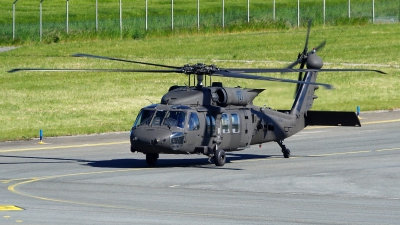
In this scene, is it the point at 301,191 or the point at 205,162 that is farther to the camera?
the point at 205,162

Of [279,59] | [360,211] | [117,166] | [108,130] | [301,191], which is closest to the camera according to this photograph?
[360,211]

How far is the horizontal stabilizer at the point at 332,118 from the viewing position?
26733 millimetres

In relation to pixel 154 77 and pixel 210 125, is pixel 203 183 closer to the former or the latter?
pixel 210 125

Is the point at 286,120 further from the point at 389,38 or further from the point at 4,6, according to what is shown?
the point at 4,6

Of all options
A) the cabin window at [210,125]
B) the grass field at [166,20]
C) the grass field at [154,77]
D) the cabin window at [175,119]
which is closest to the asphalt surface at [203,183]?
the cabin window at [210,125]

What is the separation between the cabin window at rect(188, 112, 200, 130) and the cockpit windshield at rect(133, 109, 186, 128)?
0.23 metres

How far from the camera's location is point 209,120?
25.3m

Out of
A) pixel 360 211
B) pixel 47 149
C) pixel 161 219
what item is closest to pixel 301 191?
pixel 360 211

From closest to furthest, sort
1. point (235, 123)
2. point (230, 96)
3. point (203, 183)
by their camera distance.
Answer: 1. point (203, 183)
2. point (230, 96)
3. point (235, 123)

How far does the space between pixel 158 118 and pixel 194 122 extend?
1038mm

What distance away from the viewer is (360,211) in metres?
18.1

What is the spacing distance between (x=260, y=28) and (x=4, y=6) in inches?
1301

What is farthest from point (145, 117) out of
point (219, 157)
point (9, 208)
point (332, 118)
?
point (9, 208)

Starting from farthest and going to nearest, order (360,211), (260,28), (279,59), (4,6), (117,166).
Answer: (4,6) < (260,28) < (279,59) < (117,166) < (360,211)
